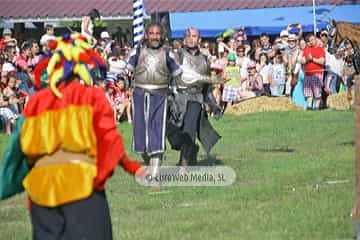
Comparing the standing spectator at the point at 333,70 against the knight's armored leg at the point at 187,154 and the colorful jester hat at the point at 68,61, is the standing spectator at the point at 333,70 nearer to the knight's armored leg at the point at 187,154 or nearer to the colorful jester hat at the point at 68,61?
the knight's armored leg at the point at 187,154

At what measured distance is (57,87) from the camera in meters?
7.28

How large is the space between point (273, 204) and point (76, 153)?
4.96 m

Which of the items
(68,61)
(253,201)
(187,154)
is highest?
(68,61)

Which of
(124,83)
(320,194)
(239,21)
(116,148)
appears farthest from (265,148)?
(239,21)

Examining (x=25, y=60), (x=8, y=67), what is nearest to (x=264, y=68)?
(x=25, y=60)

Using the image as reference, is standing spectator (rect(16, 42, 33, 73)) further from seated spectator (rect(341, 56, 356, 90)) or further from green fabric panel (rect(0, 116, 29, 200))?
green fabric panel (rect(0, 116, 29, 200))

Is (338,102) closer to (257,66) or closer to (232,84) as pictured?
(257,66)

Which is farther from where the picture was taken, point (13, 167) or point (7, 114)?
point (7, 114)

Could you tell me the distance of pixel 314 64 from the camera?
24109mm

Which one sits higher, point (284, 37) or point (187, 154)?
point (284, 37)

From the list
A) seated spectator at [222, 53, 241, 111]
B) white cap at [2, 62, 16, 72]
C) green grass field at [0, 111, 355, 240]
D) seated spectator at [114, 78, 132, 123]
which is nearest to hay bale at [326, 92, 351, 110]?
seated spectator at [222, 53, 241, 111]

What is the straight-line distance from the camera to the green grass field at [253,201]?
10414 mm

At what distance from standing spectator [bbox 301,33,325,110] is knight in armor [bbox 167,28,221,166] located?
30.5 feet

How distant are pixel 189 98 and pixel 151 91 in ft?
3.58
